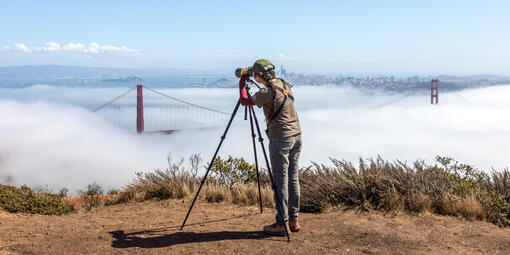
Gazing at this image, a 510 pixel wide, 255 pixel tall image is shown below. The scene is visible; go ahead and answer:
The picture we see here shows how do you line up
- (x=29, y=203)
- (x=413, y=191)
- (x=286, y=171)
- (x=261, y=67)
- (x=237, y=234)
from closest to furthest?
(x=261, y=67), (x=286, y=171), (x=237, y=234), (x=413, y=191), (x=29, y=203)

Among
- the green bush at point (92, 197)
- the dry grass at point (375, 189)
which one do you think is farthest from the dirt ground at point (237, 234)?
the green bush at point (92, 197)

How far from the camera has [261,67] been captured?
5.75 metres

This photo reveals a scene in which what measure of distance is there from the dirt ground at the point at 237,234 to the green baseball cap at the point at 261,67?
2014 mm

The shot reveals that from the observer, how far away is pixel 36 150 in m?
156

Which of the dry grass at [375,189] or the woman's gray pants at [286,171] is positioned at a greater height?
the woman's gray pants at [286,171]

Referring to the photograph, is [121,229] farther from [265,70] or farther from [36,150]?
[36,150]

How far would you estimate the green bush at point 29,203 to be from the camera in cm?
814

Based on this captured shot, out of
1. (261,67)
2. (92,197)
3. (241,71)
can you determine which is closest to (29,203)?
(92,197)

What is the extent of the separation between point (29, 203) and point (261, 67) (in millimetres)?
4973

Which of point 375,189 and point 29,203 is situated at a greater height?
A: point 375,189

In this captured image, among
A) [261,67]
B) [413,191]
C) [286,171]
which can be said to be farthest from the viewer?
[413,191]

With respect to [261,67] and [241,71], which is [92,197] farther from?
[261,67]

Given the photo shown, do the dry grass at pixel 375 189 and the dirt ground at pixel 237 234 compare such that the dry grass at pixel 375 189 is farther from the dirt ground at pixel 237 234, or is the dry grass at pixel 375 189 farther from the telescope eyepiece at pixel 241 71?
the telescope eyepiece at pixel 241 71

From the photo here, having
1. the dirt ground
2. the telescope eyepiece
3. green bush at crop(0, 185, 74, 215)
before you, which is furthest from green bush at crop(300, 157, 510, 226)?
green bush at crop(0, 185, 74, 215)
